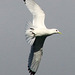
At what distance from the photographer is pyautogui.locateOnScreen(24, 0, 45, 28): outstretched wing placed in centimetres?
2247

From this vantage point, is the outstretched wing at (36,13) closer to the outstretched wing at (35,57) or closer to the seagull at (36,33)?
the seagull at (36,33)

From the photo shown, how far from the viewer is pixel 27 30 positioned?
21.6 meters

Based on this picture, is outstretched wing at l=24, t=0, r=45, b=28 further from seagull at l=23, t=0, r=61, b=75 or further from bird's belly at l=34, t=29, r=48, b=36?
bird's belly at l=34, t=29, r=48, b=36

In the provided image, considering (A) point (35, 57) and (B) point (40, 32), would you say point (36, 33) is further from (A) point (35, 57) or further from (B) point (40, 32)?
(A) point (35, 57)

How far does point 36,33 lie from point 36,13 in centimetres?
166

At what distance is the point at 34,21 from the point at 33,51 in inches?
83.0

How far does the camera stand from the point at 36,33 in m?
21.4

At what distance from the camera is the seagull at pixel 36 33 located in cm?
2155

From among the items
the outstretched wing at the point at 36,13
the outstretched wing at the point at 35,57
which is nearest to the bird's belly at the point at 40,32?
the outstretched wing at the point at 36,13

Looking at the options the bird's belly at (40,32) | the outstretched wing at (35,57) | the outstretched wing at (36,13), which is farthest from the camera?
the outstretched wing at (35,57)

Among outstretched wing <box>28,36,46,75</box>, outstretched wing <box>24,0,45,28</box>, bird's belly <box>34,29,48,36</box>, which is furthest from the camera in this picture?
outstretched wing <box>28,36,46,75</box>


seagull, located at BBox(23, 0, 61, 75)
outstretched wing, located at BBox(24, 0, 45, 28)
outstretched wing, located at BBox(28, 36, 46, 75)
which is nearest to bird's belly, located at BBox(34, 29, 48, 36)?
seagull, located at BBox(23, 0, 61, 75)

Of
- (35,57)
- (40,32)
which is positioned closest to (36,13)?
(40,32)

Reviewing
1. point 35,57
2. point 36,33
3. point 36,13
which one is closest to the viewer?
point 36,33
